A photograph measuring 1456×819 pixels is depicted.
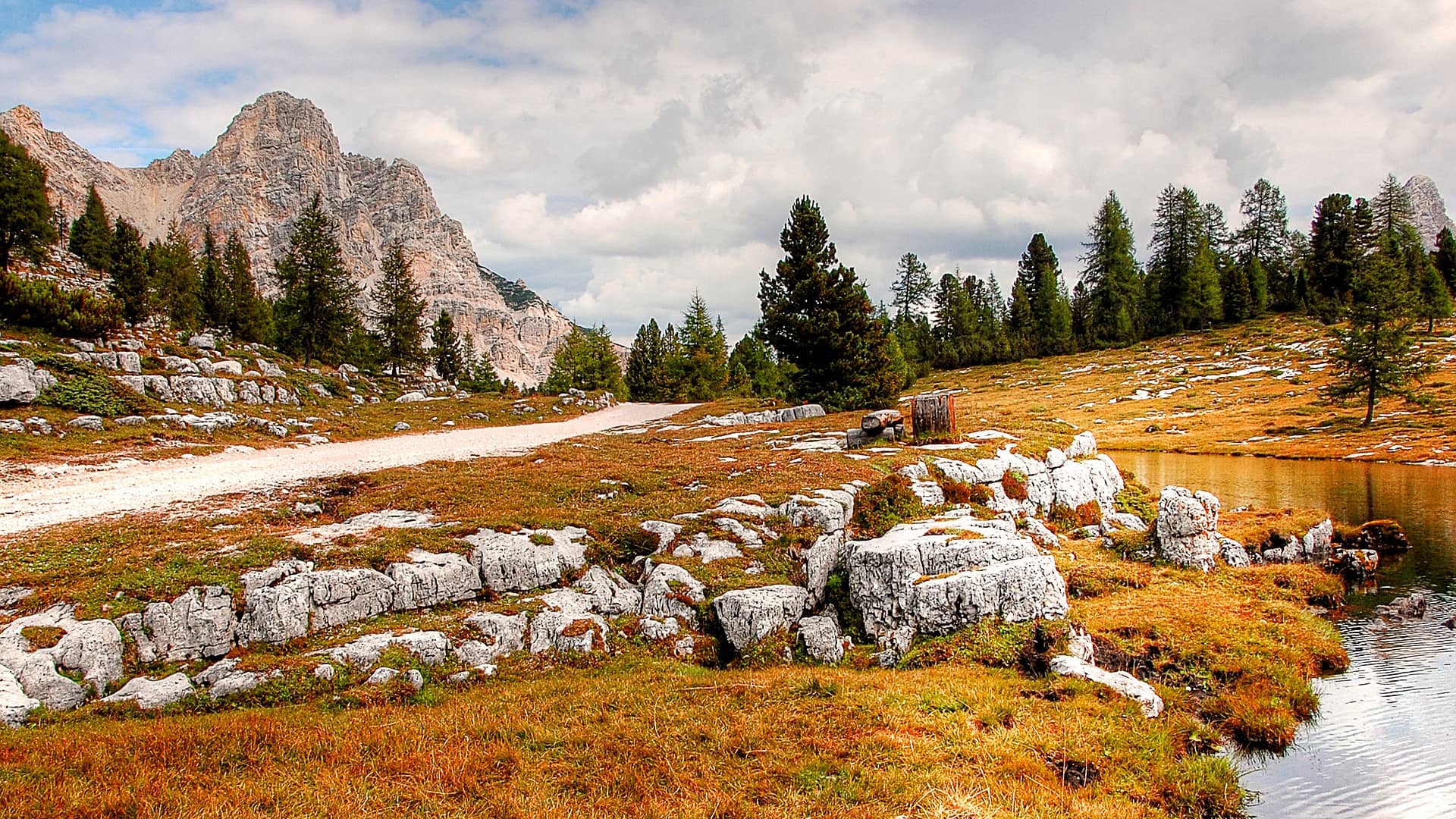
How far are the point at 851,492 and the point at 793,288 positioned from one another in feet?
85.0

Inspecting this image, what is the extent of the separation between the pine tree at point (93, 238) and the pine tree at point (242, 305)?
12.6 metres

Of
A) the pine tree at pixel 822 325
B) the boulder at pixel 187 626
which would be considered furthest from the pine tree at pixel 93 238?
the boulder at pixel 187 626

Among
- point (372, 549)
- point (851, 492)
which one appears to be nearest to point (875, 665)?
point (851, 492)

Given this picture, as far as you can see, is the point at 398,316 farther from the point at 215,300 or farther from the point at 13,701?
the point at 13,701

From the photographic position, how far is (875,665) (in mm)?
13133

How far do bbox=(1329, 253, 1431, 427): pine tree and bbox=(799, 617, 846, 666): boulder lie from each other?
229 feet

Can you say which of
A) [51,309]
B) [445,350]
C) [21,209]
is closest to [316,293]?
[21,209]

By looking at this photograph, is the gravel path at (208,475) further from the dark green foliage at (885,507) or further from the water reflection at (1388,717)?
the water reflection at (1388,717)

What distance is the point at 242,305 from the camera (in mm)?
70062

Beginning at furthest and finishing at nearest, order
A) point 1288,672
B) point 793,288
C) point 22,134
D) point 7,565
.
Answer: point 22,134, point 793,288, point 1288,672, point 7,565

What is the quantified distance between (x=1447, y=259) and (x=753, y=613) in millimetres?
156570

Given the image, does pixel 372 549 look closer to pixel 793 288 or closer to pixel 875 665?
pixel 875 665

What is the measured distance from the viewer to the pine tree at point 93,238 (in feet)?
263

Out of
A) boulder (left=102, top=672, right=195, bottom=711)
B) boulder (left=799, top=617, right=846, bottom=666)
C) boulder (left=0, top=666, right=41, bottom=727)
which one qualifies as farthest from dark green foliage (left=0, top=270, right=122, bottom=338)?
boulder (left=799, top=617, right=846, bottom=666)
